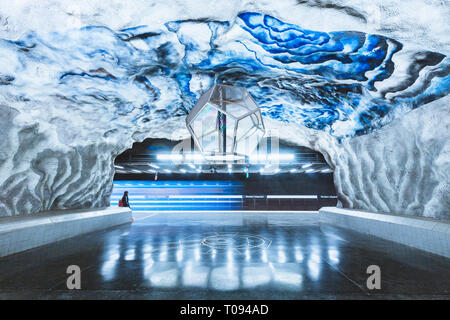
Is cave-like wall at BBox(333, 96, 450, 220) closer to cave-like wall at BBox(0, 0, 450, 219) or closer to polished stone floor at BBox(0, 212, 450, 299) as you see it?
cave-like wall at BBox(0, 0, 450, 219)

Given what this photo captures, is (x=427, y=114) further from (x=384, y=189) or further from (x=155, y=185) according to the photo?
(x=155, y=185)

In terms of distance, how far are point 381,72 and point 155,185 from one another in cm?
1869

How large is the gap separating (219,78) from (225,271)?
4941mm

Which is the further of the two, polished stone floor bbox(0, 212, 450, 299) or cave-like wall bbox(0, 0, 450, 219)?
cave-like wall bbox(0, 0, 450, 219)

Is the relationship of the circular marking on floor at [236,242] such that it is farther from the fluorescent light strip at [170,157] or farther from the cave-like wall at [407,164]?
the fluorescent light strip at [170,157]

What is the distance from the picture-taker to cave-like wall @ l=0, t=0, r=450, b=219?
3.79m

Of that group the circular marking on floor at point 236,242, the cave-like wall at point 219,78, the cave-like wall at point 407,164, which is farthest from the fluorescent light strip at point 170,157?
the cave-like wall at point 407,164

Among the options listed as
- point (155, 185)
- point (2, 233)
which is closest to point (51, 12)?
point (2, 233)

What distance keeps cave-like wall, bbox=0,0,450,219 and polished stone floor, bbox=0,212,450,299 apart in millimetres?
2454

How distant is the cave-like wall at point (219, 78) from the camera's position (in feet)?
12.4

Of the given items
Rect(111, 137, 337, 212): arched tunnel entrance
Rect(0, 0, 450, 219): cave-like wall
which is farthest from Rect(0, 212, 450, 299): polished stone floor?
Rect(111, 137, 337, 212): arched tunnel entrance

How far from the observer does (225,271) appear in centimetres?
349

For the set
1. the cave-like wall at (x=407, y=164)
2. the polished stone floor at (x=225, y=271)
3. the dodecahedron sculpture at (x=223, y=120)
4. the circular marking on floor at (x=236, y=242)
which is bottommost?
the circular marking on floor at (x=236, y=242)

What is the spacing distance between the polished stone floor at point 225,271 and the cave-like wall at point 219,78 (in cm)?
245
